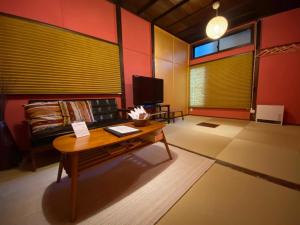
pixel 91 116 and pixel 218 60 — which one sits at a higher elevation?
pixel 218 60

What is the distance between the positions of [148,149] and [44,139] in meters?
1.42

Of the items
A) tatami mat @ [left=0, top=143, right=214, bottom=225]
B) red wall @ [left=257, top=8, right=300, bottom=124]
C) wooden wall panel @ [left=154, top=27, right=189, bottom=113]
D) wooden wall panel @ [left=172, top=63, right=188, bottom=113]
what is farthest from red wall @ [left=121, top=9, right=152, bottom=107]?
red wall @ [left=257, top=8, right=300, bottom=124]

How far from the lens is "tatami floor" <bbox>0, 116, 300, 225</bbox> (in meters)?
0.95

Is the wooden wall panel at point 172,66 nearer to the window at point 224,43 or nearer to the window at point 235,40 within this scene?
the window at point 224,43

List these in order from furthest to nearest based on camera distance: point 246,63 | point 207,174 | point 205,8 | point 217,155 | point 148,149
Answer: point 246,63 < point 205,8 < point 148,149 < point 217,155 < point 207,174

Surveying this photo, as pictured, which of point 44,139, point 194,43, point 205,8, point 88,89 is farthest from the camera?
point 194,43

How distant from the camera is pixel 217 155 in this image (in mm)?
1893

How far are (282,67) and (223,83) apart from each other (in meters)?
1.42

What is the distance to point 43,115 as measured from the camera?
1903mm

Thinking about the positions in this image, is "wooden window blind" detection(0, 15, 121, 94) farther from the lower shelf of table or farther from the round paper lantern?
the round paper lantern

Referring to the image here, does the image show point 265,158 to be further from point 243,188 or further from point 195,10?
point 195,10

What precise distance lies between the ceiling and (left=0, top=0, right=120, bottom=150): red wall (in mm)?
607

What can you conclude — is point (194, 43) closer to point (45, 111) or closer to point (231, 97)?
point (231, 97)

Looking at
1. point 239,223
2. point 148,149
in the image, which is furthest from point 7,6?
point 239,223
